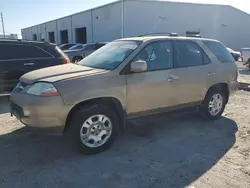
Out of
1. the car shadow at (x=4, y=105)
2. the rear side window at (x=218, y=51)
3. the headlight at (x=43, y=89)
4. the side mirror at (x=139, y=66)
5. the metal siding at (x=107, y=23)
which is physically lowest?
the car shadow at (x=4, y=105)

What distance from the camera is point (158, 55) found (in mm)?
4527

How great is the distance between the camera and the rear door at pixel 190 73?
4719 millimetres

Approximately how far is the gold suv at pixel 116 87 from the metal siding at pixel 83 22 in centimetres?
2699

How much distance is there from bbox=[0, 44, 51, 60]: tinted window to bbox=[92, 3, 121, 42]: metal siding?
19.0 meters

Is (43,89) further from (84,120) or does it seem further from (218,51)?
(218,51)

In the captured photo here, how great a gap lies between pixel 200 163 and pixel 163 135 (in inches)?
45.7

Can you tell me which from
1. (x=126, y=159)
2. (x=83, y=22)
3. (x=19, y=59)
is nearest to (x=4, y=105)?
(x=19, y=59)

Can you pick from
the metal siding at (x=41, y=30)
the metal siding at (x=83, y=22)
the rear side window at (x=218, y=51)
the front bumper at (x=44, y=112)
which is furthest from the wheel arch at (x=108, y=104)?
the metal siding at (x=41, y=30)

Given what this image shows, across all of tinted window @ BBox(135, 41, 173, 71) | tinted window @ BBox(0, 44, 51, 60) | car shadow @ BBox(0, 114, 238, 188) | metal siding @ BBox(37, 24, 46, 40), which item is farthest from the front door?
metal siding @ BBox(37, 24, 46, 40)

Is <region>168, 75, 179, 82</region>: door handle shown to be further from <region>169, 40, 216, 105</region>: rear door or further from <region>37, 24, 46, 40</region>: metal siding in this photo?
<region>37, 24, 46, 40</region>: metal siding

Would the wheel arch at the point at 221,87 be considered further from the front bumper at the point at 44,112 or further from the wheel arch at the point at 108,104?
the front bumper at the point at 44,112

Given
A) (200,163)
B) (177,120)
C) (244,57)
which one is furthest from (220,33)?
(200,163)

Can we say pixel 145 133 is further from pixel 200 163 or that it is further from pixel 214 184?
pixel 214 184

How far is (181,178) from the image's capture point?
10.9 feet
